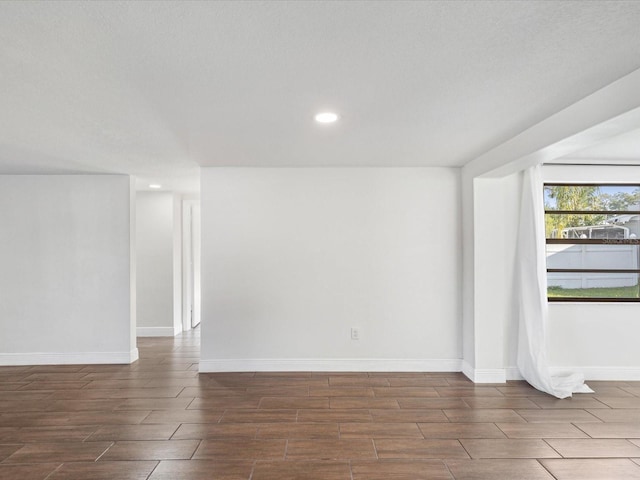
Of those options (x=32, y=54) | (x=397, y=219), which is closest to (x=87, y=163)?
(x=32, y=54)

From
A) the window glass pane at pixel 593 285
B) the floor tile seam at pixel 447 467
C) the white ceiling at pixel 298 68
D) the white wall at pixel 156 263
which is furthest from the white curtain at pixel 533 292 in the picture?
the white wall at pixel 156 263

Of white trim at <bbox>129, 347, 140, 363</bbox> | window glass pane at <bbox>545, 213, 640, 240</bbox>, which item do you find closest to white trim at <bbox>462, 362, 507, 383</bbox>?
window glass pane at <bbox>545, 213, 640, 240</bbox>

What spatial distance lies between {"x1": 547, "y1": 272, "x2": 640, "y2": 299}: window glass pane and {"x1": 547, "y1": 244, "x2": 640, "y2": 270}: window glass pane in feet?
0.27

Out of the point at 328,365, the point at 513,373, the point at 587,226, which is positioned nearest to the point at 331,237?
the point at 328,365

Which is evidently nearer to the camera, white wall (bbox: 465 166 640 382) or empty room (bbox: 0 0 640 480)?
empty room (bbox: 0 0 640 480)

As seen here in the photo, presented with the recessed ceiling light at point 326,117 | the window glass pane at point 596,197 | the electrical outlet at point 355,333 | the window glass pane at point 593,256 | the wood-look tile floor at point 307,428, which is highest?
the recessed ceiling light at point 326,117

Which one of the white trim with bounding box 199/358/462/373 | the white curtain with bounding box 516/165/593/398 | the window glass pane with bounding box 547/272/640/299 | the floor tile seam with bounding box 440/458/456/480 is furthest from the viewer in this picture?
the white trim with bounding box 199/358/462/373

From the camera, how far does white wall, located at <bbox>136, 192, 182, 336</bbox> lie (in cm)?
639

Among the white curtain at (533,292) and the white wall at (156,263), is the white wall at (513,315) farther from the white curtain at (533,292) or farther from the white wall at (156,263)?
the white wall at (156,263)

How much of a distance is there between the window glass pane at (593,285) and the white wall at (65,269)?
4.69 metres

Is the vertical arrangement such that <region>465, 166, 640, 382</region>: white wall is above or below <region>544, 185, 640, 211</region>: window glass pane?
below

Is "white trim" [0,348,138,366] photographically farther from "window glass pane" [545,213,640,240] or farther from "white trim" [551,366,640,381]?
"window glass pane" [545,213,640,240]

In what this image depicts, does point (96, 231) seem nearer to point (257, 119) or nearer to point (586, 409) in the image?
point (257, 119)

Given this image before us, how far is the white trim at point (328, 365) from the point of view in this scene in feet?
14.5
